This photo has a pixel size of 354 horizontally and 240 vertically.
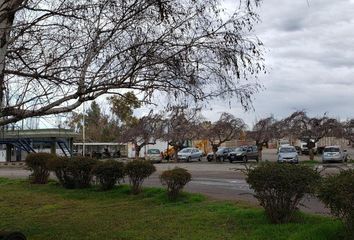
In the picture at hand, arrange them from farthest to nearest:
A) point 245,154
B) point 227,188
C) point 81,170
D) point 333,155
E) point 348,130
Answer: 1. point 348,130
2. point 245,154
3. point 333,155
4. point 81,170
5. point 227,188

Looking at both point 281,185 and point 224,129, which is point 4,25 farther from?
point 224,129

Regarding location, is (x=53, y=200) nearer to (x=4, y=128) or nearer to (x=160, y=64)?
(x=4, y=128)

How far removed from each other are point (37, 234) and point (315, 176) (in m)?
5.77

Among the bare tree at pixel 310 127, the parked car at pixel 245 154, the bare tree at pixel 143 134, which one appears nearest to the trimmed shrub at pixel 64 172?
the parked car at pixel 245 154

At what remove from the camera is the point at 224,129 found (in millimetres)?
67062

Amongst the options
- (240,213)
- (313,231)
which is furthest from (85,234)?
(313,231)

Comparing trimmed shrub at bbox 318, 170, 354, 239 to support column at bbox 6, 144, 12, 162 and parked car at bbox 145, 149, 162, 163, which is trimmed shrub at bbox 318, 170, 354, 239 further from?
support column at bbox 6, 144, 12, 162

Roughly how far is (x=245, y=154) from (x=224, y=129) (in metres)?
9.97

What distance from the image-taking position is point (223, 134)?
67625 mm

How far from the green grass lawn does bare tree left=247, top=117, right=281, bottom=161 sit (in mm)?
42424

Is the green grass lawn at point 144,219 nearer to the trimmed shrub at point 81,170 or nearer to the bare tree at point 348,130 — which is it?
the trimmed shrub at point 81,170

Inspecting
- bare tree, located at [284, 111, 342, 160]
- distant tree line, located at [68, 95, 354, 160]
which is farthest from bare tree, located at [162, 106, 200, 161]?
bare tree, located at [284, 111, 342, 160]

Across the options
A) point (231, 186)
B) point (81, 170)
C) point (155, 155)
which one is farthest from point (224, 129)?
point (81, 170)

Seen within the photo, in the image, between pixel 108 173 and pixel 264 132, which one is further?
pixel 264 132
